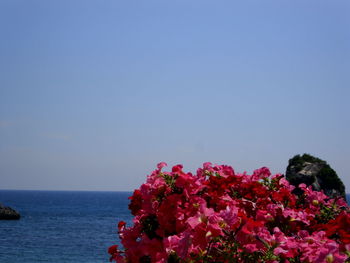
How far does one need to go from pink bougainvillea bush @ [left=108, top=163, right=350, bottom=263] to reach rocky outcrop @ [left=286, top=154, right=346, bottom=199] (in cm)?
5196

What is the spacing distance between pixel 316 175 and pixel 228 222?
2255 inches

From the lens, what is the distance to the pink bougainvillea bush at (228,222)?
10.5ft

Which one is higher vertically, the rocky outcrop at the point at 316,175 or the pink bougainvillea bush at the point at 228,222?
the rocky outcrop at the point at 316,175

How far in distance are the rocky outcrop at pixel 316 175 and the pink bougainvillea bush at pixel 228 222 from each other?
52.0 m

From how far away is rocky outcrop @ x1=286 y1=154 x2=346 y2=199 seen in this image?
2174 inches

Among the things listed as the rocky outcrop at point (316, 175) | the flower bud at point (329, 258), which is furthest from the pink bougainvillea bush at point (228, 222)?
the rocky outcrop at point (316, 175)

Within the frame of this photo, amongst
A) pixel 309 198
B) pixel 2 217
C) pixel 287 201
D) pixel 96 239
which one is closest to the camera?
pixel 287 201

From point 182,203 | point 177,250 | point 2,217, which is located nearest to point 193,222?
point 177,250

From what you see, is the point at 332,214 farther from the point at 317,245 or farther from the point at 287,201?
the point at 317,245

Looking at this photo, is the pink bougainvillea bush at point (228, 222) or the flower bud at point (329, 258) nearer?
the flower bud at point (329, 258)

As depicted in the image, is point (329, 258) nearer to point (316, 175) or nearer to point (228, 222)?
point (228, 222)

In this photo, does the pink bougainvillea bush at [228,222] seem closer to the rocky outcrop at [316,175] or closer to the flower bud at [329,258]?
the flower bud at [329,258]

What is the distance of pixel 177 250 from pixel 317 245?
4.19 feet

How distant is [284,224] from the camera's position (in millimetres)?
4320
